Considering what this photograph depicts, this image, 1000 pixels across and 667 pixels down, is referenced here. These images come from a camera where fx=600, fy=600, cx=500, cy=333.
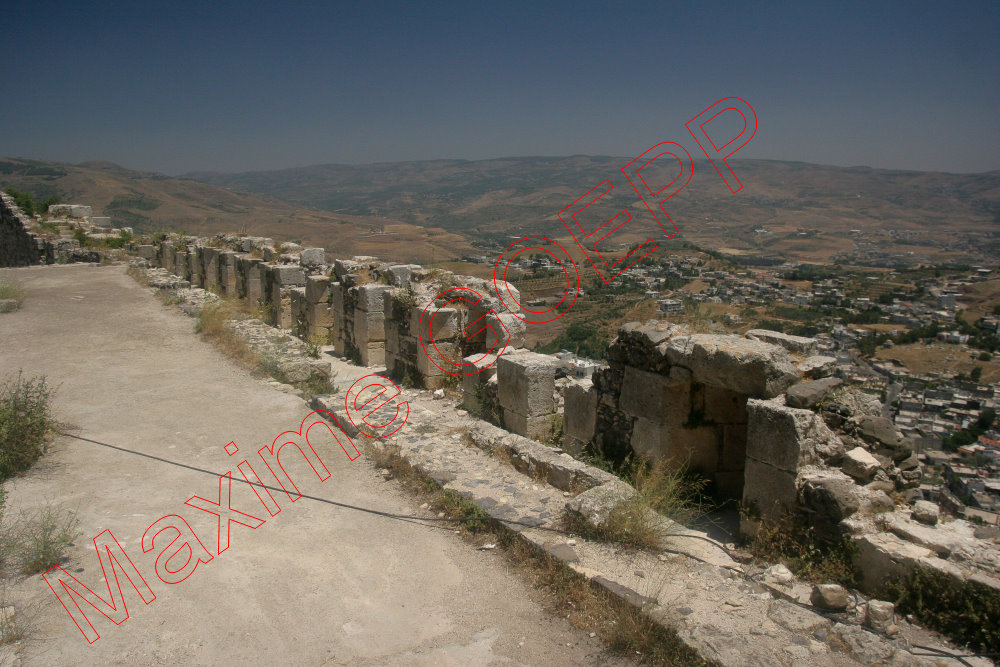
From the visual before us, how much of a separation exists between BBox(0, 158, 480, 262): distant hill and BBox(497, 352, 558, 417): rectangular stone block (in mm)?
27795

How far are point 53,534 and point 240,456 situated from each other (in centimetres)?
186

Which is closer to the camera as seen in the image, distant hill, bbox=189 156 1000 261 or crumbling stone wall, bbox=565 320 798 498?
crumbling stone wall, bbox=565 320 798 498

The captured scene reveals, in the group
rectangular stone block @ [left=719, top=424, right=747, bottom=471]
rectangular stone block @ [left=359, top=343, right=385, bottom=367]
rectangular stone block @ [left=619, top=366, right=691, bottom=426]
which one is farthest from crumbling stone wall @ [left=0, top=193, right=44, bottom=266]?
rectangular stone block @ [left=719, top=424, right=747, bottom=471]

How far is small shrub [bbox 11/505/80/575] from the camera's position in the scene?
3.80m

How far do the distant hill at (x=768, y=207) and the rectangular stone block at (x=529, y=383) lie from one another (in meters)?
29.5

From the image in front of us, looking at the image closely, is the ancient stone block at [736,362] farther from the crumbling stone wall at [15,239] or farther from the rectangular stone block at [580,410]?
the crumbling stone wall at [15,239]

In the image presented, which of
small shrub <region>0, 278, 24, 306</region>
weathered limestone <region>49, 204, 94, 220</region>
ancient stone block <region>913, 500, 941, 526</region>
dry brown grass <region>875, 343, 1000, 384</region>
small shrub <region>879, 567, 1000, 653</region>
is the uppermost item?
weathered limestone <region>49, 204, 94, 220</region>

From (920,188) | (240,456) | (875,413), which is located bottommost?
(240,456)

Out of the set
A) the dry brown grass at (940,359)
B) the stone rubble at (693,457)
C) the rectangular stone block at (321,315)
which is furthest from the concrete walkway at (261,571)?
the dry brown grass at (940,359)

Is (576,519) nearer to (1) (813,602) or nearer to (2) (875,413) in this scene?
(1) (813,602)

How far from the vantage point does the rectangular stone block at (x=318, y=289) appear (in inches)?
465

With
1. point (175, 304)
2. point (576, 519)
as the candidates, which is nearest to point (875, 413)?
point (576, 519)

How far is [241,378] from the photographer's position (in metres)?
8.63

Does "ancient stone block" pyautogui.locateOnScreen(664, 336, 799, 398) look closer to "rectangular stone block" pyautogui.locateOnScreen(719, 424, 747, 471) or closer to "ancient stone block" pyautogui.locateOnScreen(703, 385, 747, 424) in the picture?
"ancient stone block" pyautogui.locateOnScreen(703, 385, 747, 424)
